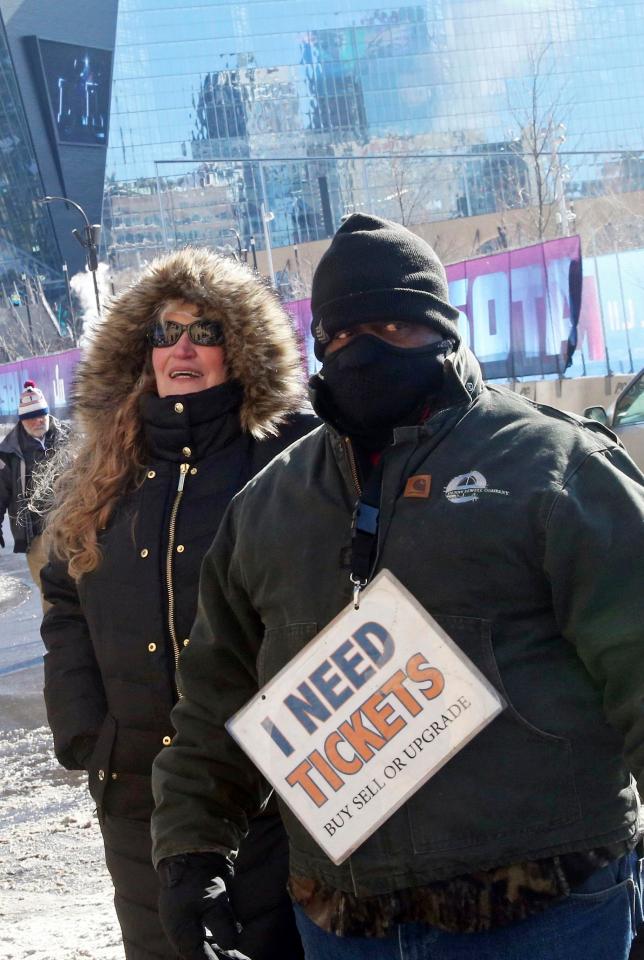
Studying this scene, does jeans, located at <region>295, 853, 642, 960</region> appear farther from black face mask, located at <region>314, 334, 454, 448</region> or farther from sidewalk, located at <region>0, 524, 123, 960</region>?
sidewalk, located at <region>0, 524, 123, 960</region>

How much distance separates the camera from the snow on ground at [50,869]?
430cm

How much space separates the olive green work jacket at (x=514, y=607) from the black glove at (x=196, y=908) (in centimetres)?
21

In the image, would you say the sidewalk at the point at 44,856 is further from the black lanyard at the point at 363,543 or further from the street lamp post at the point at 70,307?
the street lamp post at the point at 70,307

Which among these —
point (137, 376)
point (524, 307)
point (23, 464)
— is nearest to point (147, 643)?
point (137, 376)

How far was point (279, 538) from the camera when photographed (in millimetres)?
2268

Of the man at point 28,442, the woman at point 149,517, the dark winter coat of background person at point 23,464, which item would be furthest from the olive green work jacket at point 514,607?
the man at point 28,442

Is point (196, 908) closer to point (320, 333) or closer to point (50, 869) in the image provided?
point (320, 333)

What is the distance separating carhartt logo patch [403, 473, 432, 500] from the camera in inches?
82.4

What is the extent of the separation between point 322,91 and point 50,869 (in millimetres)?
100336

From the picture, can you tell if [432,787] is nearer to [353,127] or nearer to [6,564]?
[6,564]

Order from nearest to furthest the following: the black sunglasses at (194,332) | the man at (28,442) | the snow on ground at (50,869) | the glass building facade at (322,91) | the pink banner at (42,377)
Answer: the black sunglasses at (194,332) → the snow on ground at (50,869) → the man at (28,442) → the pink banner at (42,377) → the glass building facade at (322,91)

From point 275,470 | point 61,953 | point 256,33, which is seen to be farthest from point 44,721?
point 256,33

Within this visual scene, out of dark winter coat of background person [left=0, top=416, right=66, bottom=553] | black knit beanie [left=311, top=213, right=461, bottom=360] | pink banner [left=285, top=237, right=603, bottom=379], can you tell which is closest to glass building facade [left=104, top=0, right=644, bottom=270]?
pink banner [left=285, top=237, right=603, bottom=379]

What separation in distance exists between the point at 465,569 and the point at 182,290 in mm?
1623
